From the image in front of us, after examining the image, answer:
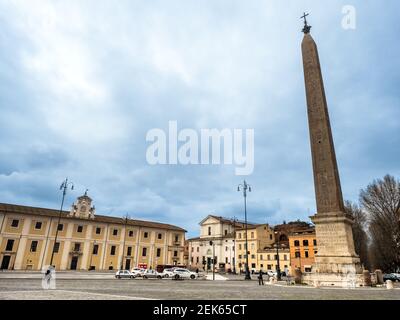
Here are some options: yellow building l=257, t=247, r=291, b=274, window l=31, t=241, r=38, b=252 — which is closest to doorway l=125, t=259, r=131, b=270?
window l=31, t=241, r=38, b=252

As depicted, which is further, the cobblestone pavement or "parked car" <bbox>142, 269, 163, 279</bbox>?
"parked car" <bbox>142, 269, 163, 279</bbox>

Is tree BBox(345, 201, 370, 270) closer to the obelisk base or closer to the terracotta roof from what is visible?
the obelisk base

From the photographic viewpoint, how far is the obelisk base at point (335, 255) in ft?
56.0

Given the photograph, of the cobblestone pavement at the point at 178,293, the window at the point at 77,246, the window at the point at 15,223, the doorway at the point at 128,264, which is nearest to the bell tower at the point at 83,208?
the window at the point at 77,246

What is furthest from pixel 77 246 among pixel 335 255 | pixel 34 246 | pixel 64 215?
pixel 335 255

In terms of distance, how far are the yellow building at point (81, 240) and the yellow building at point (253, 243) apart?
1323cm

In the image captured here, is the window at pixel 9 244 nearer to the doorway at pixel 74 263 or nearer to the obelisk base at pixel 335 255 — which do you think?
the doorway at pixel 74 263

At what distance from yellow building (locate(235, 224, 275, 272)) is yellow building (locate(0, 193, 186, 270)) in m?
13.2

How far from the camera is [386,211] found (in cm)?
3406

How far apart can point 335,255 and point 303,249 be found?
40.6 metres

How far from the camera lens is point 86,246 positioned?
50.1m

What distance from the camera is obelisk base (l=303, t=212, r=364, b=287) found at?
56.0ft
